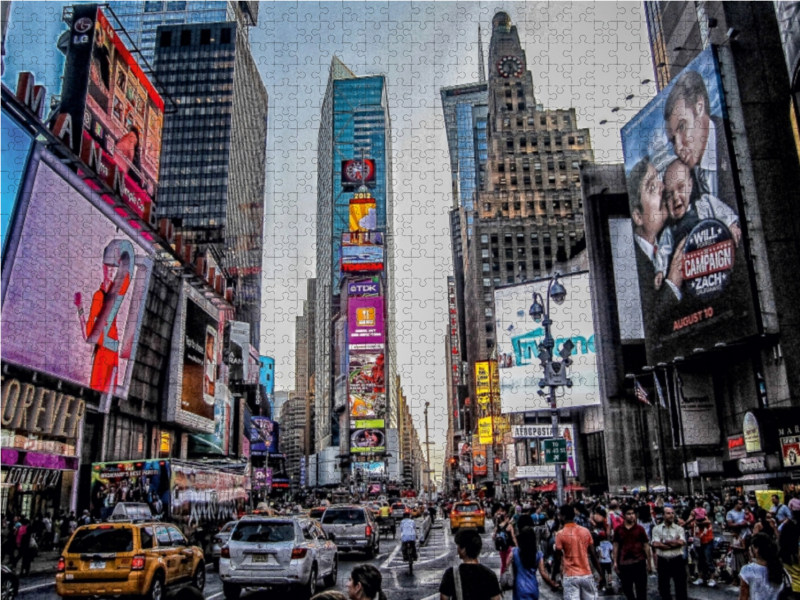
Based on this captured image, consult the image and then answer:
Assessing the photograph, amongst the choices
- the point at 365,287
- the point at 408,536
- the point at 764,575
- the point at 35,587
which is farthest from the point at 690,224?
the point at 365,287

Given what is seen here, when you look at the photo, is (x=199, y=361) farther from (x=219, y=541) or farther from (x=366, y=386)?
(x=366, y=386)

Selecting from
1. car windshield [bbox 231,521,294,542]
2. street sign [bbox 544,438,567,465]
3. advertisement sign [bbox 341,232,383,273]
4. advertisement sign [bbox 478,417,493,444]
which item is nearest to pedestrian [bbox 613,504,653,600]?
car windshield [bbox 231,521,294,542]

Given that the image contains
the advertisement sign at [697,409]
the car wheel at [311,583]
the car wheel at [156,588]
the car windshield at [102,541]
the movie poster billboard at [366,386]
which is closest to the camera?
the car windshield at [102,541]

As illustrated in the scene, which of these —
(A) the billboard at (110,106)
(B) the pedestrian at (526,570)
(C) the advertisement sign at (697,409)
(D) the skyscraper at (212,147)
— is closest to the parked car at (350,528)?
(B) the pedestrian at (526,570)

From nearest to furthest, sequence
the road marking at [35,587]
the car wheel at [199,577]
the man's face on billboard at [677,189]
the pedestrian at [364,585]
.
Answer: the pedestrian at [364,585] → the car wheel at [199,577] → the road marking at [35,587] → the man's face on billboard at [677,189]

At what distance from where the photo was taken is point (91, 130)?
53.5 metres

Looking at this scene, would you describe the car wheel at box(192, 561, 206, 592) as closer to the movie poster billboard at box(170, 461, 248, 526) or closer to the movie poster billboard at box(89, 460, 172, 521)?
the movie poster billboard at box(89, 460, 172, 521)

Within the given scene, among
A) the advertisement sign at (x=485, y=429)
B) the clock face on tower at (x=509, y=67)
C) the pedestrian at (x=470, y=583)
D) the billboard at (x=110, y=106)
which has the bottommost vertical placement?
the pedestrian at (x=470, y=583)

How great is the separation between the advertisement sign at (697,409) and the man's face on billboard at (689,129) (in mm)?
15565

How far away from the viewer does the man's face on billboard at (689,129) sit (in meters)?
43.2

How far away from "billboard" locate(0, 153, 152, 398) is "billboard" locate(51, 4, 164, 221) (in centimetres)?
455

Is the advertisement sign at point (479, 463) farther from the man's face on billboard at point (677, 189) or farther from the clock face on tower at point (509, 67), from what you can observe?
the man's face on billboard at point (677, 189)

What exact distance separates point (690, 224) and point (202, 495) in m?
32.0

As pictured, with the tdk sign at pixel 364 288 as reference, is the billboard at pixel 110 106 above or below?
below
